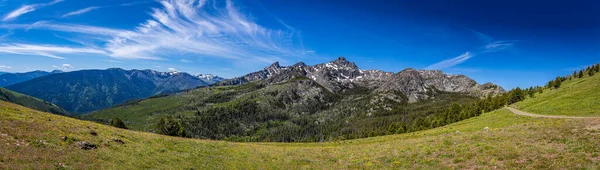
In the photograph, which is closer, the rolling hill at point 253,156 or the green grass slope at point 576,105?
the rolling hill at point 253,156

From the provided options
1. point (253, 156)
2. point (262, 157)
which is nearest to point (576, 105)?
point (262, 157)

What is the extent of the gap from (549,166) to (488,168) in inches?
144

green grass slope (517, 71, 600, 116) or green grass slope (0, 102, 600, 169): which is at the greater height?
green grass slope (517, 71, 600, 116)

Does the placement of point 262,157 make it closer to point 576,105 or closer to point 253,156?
point 253,156

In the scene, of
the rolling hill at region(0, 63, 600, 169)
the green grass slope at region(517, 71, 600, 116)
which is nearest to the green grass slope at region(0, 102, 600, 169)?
the rolling hill at region(0, 63, 600, 169)

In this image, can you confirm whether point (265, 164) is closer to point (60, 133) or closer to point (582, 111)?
point (60, 133)

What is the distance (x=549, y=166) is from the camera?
18.5 metres

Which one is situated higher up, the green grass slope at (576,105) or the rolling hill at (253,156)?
the green grass slope at (576,105)

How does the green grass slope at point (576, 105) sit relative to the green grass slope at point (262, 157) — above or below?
above

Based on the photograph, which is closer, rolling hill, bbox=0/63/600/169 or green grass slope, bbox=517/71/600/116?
rolling hill, bbox=0/63/600/169

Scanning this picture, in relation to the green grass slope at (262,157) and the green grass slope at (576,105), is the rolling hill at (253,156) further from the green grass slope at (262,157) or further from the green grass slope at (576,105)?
the green grass slope at (576,105)

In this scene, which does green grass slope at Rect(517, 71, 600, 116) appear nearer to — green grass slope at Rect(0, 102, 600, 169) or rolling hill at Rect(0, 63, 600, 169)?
rolling hill at Rect(0, 63, 600, 169)

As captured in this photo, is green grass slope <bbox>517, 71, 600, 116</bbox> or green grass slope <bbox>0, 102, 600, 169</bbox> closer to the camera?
green grass slope <bbox>0, 102, 600, 169</bbox>

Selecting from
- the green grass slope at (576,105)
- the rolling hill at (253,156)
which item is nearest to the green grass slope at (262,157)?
the rolling hill at (253,156)
